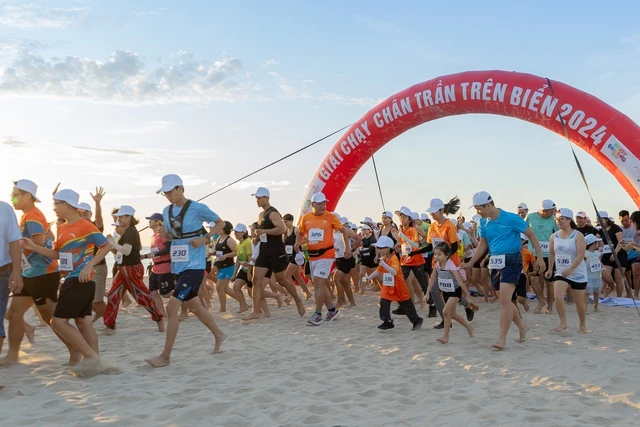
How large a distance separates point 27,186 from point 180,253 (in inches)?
63.1

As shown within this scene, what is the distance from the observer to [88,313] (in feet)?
16.0

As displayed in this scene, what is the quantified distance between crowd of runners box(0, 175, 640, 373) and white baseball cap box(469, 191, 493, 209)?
0.04 feet

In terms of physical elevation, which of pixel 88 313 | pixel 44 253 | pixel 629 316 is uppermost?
pixel 44 253

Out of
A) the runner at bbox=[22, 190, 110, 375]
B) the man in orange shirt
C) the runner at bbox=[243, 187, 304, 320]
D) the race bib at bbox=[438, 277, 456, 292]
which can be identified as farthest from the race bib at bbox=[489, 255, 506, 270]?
the runner at bbox=[22, 190, 110, 375]

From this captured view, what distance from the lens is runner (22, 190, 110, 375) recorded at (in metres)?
4.71

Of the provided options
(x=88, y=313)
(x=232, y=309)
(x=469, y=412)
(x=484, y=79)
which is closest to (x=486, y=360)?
(x=469, y=412)

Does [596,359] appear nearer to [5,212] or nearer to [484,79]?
[5,212]

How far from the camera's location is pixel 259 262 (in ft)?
25.9

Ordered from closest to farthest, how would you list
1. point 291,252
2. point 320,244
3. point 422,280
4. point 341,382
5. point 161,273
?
point 341,382 → point 161,273 → point 320,244 → point 422,280 → point 291,252

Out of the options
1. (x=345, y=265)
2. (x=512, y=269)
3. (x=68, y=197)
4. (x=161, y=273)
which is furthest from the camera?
(x=345, y=265)

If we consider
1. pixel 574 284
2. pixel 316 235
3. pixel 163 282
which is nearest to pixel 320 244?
pixel 316 235

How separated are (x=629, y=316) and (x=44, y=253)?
26.9 feet

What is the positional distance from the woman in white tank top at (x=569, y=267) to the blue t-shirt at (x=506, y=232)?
48.1 inches

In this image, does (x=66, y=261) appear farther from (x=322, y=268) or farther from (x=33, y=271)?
(x=322, y=268)
